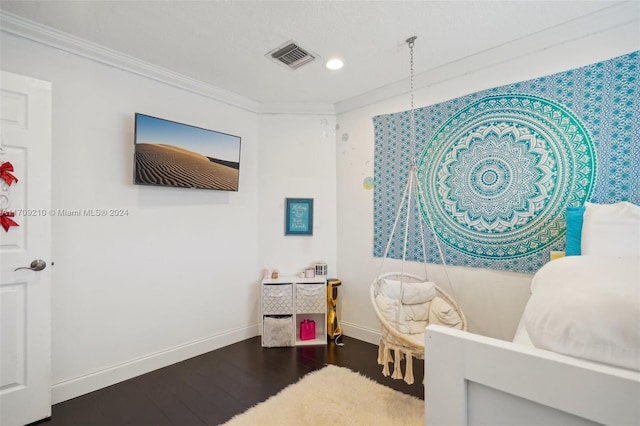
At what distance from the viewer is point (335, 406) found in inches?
76.2

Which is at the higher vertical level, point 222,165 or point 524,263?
point 222,165

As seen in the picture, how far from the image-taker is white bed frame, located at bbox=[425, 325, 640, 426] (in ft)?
2.03

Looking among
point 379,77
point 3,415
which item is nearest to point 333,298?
point 379,77

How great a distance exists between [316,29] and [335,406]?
8.26 feet

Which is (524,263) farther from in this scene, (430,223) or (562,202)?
(430,223)

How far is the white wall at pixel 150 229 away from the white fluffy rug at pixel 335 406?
1131 millimetres

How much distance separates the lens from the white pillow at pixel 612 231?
1449 mm

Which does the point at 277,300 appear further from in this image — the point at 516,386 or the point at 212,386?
the point at 516,386

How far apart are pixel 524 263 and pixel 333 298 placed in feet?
5.69

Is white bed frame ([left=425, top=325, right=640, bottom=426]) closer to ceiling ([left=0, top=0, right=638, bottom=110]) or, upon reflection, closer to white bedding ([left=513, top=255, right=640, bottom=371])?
white bedding ([left=513, top=255, right=640, bottom=371])

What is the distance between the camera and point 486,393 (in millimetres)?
795

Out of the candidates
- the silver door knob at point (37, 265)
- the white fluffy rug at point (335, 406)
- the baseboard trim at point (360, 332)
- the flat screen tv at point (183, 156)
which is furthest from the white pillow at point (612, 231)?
the silver door knob at point (37, 265)

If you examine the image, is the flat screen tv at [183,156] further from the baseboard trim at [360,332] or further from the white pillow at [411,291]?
the baseboard trim at [360,332]

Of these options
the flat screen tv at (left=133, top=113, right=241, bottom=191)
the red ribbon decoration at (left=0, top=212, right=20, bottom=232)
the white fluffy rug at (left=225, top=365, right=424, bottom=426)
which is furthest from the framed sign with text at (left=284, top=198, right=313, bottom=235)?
the red ribbon decoration at (left=0, top=212, right=20, bottom=232)
